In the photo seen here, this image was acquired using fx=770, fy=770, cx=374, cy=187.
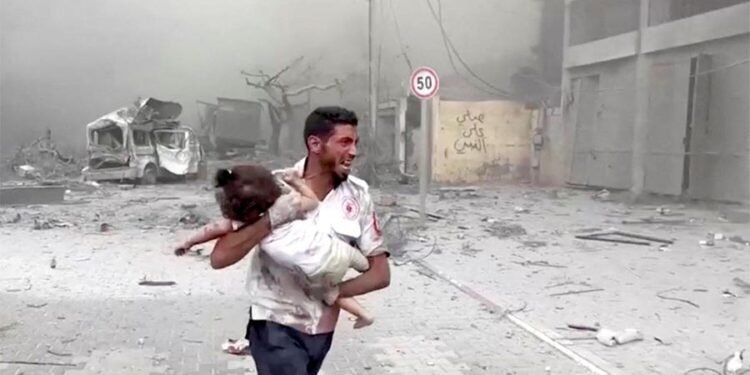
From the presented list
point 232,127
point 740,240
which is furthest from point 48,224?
point 232,127

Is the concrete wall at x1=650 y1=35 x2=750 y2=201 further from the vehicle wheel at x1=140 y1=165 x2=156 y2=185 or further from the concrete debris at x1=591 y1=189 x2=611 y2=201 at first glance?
the vehicle wheel at x1=140 y1=165 x2=156 y2=185

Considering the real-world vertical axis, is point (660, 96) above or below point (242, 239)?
above

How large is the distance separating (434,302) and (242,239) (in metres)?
3.82

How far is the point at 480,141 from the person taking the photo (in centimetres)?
1970

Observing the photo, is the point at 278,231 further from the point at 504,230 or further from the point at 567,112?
the point at 567,112

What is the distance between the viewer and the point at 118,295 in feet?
18.8

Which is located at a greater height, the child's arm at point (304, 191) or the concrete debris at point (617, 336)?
the child's arm at point (304, 191)

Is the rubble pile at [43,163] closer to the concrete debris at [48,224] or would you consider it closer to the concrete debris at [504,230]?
the concrete debris at [48,224]

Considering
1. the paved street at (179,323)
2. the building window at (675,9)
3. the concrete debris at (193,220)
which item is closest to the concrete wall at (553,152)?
the building window at (675,9)

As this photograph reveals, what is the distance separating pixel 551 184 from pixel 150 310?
14991mm

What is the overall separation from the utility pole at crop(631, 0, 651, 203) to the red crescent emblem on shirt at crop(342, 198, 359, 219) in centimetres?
1358

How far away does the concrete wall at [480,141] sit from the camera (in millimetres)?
19484

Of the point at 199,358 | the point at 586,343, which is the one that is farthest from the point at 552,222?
the point at 199,358

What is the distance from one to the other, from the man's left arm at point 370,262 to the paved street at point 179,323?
6.40 ft
